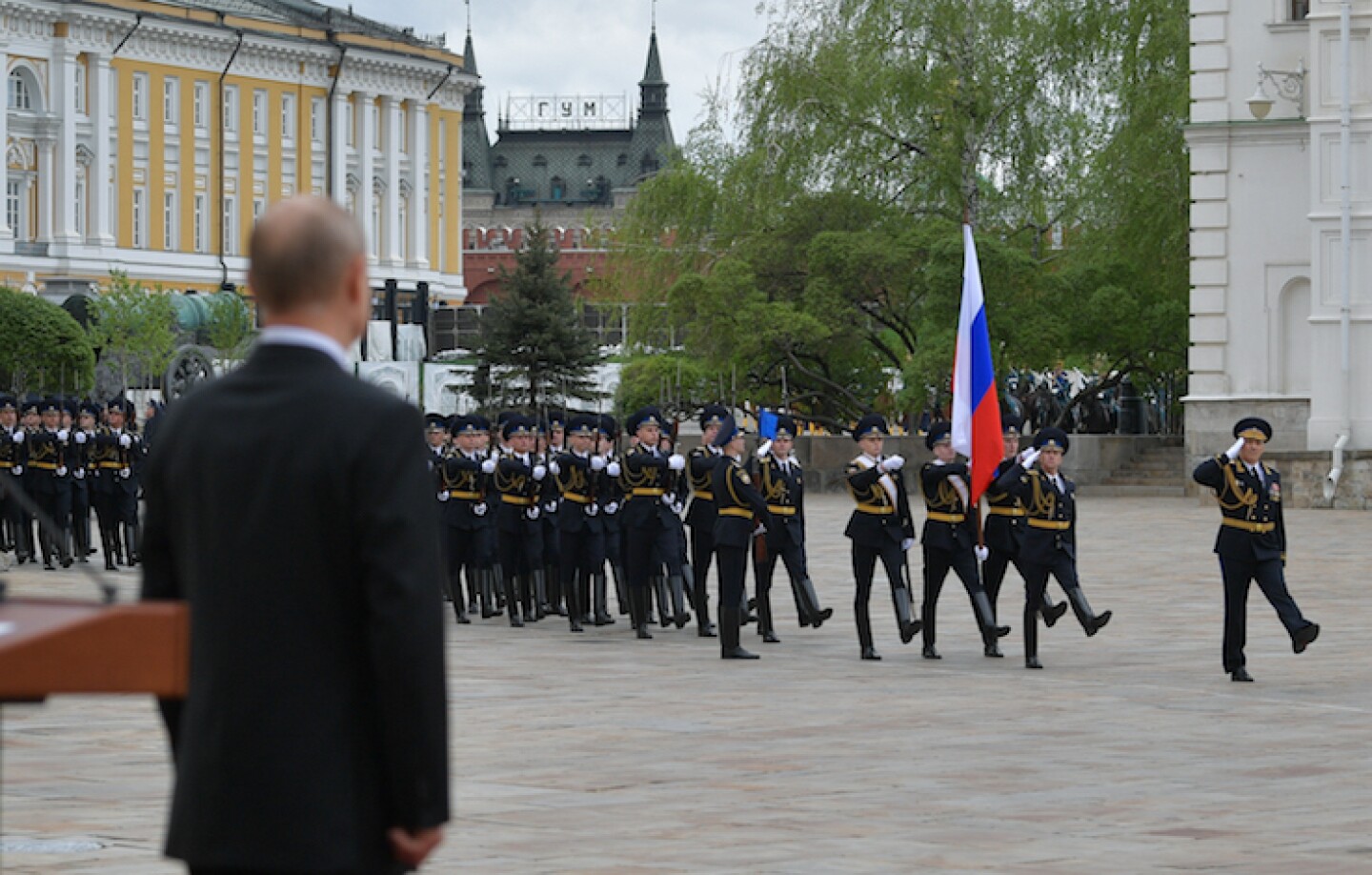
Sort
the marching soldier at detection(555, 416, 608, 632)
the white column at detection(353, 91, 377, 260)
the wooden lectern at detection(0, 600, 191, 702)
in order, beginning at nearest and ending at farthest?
the wooden lectern at detection(0, 600, 191, 702) → the marching soldier at detection(555, 416, 608, 632) → the white column at detection(353, 91, 377, 260)

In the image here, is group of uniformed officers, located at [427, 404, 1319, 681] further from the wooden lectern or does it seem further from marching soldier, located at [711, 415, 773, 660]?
the wooden lectern

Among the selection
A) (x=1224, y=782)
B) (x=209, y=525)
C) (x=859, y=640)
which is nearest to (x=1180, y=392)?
(x=859, y=640)

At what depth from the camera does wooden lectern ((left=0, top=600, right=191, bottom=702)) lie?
4035 mm

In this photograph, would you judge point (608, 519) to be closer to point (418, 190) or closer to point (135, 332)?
point (135, 332)

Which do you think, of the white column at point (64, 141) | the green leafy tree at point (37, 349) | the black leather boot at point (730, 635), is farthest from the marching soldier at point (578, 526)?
the white column at point (64, 141)

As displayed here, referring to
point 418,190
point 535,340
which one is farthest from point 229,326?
point 418,190

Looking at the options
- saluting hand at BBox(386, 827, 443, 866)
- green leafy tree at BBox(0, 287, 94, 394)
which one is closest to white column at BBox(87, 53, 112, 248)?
green leafy tree at BBox(0, 287, 94, 394)

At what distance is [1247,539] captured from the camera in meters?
15.3

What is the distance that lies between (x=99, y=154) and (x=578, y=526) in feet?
256

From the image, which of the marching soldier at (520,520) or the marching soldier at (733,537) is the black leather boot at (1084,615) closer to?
the marching soldier at (733,537)

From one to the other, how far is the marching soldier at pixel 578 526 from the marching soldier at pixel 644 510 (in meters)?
0.75

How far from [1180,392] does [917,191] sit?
5974 millimetres

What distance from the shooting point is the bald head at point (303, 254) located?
4254mm

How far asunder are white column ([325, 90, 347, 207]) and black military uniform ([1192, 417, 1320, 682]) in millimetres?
90549
